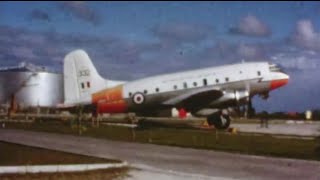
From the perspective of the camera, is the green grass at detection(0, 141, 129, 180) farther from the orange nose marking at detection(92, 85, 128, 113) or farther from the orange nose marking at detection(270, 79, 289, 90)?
the orange nose marking at detection(270, 79, 289, 90)

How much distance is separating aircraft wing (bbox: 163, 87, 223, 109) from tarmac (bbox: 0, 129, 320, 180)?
49.9 feet

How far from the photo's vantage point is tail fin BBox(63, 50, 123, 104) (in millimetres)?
47781

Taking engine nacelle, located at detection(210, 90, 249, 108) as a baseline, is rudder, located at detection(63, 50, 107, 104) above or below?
above

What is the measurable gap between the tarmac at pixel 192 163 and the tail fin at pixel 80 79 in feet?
64.3

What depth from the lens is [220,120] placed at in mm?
42312

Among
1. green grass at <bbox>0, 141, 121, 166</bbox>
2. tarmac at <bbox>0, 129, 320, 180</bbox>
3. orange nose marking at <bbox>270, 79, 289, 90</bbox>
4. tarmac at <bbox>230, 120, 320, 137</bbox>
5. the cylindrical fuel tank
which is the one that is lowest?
tarmac at <bbox>0, 129, 320, 180</bbox>

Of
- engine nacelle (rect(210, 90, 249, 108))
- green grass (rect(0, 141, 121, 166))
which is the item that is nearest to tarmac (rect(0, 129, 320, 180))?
green grass (rect(0, 141, 121, 166))

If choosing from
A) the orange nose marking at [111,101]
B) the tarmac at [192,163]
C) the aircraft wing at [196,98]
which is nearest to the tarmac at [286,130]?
the aircraft wing at [196,98]

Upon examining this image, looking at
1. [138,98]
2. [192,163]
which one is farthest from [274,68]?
[192,163]

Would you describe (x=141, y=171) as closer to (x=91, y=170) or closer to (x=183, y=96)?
(x=91, y=170)

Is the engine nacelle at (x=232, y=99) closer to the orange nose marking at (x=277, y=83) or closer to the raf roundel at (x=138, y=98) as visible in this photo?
the orange nose marking at (x=277, y=83)

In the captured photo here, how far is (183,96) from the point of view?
44.4m

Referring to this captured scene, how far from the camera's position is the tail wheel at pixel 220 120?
138ft

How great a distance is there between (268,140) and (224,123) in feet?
32.6
